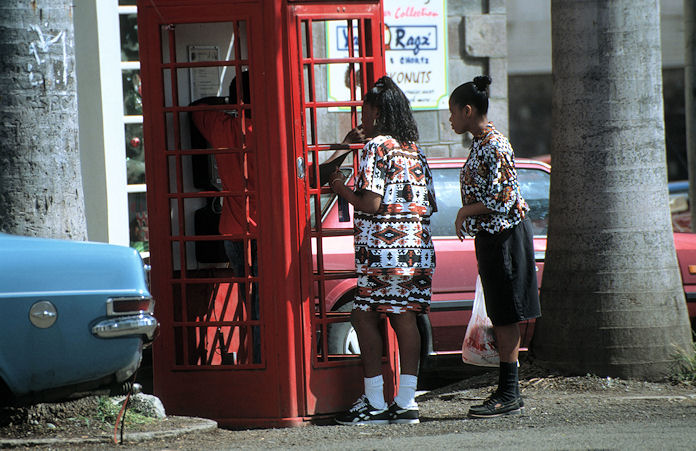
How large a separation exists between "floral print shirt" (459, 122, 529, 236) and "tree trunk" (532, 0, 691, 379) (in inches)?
39.9

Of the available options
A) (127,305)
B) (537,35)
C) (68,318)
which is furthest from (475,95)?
(537,35)

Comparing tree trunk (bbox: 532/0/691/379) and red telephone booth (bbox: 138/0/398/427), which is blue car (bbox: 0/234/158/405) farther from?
tree trunk (bbox: 532/0/691/379)

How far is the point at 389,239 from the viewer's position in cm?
514

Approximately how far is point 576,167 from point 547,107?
12.4 meters

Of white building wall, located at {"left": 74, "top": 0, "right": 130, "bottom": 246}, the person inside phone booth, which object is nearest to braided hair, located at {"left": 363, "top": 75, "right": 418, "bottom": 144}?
the person inside phone booth

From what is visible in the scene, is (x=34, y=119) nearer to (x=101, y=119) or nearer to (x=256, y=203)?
(x=256, y=203)

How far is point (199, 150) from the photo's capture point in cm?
524

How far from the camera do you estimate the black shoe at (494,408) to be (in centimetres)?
545

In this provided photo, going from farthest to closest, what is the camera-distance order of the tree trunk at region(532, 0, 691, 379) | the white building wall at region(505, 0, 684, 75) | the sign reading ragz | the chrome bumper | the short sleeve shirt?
the white building wall at region(505, 0, 684, 75) < the sign reading ragz < the tree trunk at region(532, 0, 691, 379) < the short sleeve shirt < the chrome bumper

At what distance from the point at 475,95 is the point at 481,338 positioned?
153 cm

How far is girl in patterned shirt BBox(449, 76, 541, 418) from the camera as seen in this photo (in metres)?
5.30

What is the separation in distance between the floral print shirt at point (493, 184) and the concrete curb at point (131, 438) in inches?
74.1

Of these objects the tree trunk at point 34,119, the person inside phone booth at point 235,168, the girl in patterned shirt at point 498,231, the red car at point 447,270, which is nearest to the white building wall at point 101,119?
the red car at point 447,270

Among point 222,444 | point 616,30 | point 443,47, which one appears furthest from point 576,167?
point 443,47
